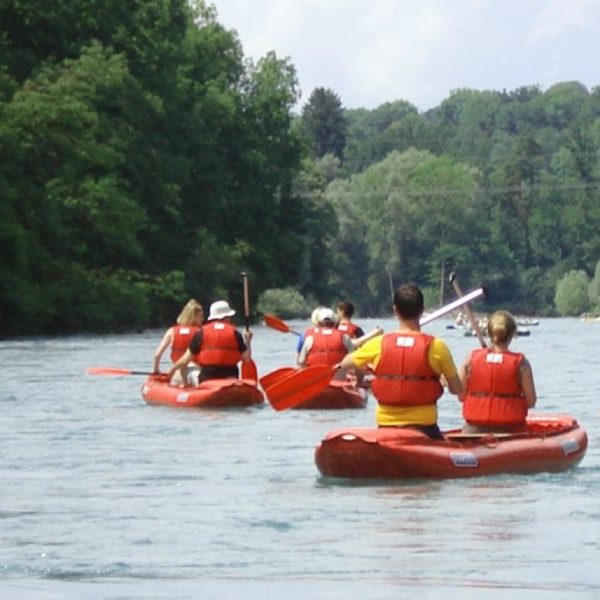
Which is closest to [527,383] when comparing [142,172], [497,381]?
[497,381]

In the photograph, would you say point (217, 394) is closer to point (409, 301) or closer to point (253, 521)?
point (409, 301)

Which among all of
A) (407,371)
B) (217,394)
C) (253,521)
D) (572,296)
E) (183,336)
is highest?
(572,296)

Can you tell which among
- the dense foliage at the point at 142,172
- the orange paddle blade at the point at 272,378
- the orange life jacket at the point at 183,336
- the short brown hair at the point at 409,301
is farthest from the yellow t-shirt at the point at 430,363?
the dense foliage at the point at 142,172

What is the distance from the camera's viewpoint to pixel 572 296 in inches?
5546

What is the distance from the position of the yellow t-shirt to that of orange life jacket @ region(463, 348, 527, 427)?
0.64m

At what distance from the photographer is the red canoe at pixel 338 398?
23.8 m

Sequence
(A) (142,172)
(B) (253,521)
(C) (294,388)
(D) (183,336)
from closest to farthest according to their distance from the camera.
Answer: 1. (B) (253,521)
2. (C) (294,388)
3. (D) (183,336)
4. (A) (142,172)

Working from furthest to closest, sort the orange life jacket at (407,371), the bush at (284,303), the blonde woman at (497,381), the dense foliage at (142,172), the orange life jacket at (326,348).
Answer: the bush at (284,303) < the dense foliage at (142,172) < the orange life jacket at (326,348) < the blonde woman at (497,381) < the orange life jacket at (407,371)

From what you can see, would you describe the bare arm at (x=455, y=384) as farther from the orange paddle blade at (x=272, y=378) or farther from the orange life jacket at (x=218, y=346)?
the orange life jacket at (x=218, y=346)

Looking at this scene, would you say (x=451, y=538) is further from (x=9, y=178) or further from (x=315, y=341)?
(x=9, y=178)

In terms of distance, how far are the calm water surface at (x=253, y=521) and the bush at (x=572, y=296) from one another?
390 feet

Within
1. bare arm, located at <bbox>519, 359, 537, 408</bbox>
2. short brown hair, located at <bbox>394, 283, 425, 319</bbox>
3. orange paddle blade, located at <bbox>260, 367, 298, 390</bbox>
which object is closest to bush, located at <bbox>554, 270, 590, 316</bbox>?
orange paddle blade, located at <bbox>260, 367, 298, 390</bbox>

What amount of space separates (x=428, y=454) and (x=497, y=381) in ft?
3.28

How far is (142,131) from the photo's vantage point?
66.1 m
